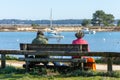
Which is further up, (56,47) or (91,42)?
(56,47)

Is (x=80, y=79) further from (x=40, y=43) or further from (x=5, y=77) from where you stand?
(x=40, y=43)

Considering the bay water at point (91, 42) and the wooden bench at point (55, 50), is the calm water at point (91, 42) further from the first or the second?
the wooden bench at point (55, 50)

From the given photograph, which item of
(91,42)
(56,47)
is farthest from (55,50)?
(91,42)

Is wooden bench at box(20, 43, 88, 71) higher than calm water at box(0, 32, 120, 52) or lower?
higher

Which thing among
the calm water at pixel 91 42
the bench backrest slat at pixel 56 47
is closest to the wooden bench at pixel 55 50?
the bench backrest slat at pixel 56 47

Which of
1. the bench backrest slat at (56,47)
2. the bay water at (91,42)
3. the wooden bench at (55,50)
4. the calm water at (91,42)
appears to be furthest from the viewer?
the calm water at (91,42)

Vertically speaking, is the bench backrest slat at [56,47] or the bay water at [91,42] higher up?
the bench backrest slat at [56,47]

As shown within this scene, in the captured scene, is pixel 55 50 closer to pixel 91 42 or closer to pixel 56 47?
pixel 56 47

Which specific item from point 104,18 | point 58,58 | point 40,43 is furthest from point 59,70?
point 104,18

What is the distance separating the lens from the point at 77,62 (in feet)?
53.1

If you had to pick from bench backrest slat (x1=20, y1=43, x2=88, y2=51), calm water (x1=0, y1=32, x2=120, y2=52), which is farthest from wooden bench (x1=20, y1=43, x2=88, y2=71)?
calm water (x1=0, y1=32, x2=120, y2=52)

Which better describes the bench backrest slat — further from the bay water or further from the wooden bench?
the bay water

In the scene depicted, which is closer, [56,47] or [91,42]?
[56,47]

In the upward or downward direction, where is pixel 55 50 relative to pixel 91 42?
upward
